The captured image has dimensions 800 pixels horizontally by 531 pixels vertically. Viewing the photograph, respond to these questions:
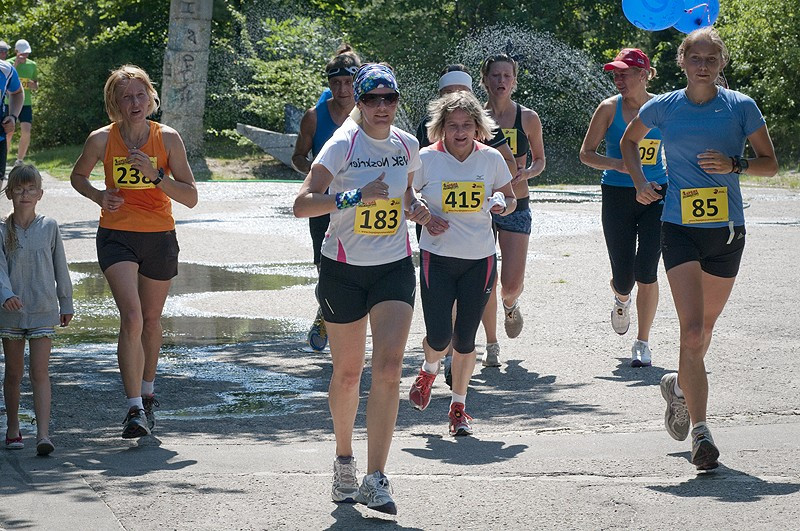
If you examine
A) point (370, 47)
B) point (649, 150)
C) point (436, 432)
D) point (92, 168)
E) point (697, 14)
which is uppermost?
point (370, 47)

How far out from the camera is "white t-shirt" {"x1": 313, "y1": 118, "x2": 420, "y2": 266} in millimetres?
5660

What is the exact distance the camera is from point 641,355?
887 centimetres

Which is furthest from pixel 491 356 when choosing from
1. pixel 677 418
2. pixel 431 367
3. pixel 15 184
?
pixel 15 184

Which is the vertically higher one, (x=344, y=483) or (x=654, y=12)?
(x=654, y=12)

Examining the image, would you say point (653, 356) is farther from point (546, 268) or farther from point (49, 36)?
point (49, 36)

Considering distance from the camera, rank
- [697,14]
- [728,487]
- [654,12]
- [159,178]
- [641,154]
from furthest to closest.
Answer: [654,12], [697,14], [641,154], [159,178], [728,487]

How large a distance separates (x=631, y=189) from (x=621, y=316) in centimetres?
105

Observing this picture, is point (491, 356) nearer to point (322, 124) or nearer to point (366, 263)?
point (322, 124)

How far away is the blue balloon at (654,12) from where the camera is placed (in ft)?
34.0

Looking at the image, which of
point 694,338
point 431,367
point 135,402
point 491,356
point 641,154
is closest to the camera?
point 694,338

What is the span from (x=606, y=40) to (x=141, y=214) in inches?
1170

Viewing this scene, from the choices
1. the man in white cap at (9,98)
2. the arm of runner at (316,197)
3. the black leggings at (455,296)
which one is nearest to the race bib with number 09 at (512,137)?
the black leggings at (455,296)

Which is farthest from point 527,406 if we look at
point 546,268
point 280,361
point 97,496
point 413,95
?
point 413,95

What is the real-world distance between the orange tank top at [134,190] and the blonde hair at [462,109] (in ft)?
4.87
